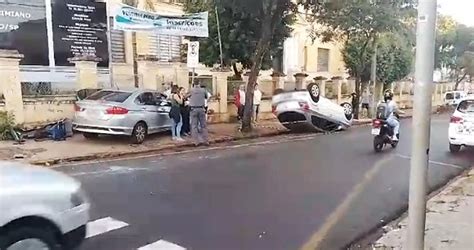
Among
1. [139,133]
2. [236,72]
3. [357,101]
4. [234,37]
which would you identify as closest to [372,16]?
[357,101]

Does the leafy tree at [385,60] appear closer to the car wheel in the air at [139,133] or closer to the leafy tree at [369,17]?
the leafy tree at [369,17]

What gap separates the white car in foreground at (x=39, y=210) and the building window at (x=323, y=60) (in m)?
33.6

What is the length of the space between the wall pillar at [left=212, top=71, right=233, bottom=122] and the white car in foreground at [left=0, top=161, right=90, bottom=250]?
49.7 feet

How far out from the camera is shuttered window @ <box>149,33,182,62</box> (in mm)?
22906

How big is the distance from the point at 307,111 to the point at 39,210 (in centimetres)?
1427

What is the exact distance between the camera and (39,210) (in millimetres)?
3994

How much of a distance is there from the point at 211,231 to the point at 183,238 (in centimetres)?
43

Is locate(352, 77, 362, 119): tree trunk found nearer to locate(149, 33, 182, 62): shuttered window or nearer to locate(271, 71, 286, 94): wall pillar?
locate(271, 71, 286, 94): wall pillar

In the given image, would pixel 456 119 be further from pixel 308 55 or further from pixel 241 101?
pixel 308 55

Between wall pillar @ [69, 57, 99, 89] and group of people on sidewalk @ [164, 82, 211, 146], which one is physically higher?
wall pillar @ [69, 57, 99, 89]

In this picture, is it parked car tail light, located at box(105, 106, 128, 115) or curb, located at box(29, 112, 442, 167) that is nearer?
curb, located at box(29, 112, 442, 167)

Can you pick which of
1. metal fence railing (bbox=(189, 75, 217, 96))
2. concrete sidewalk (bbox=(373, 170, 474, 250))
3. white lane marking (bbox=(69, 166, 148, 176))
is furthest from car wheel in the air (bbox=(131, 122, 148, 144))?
concrete sidewalk (bbox=(373, 170, 474, 250))

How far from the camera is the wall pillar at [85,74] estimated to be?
15.8 meters

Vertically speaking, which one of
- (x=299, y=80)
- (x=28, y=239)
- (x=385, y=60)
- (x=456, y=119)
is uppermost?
(x=385, y=60)
